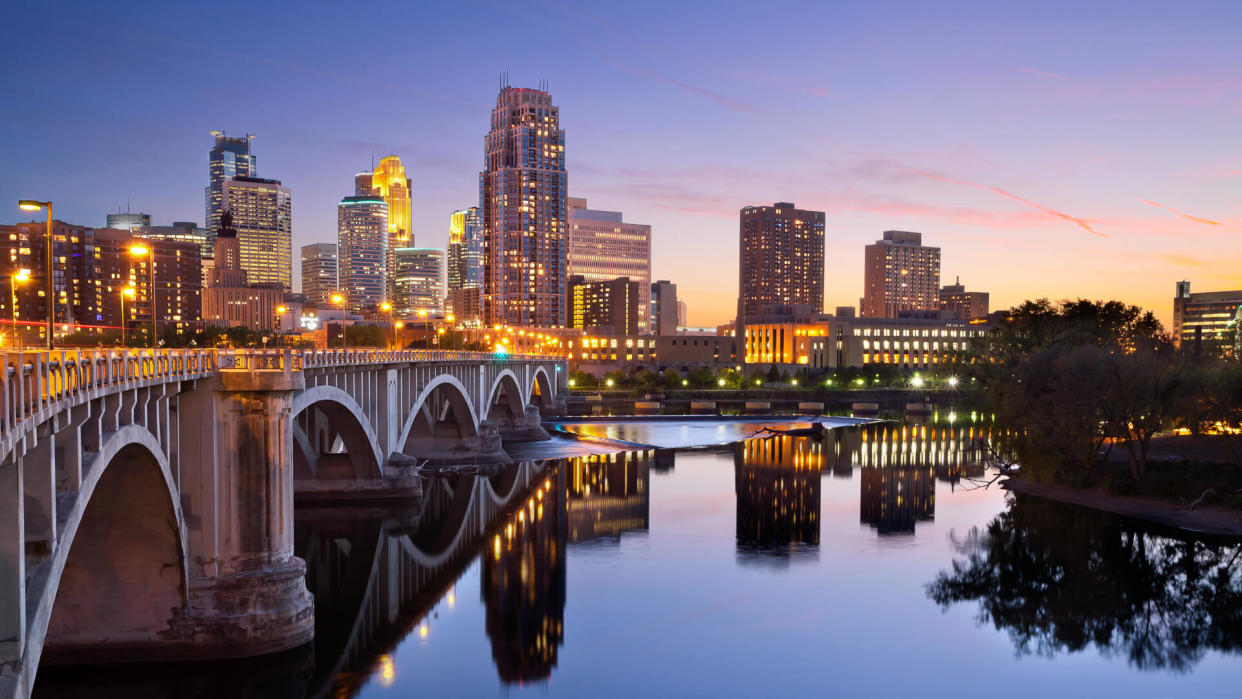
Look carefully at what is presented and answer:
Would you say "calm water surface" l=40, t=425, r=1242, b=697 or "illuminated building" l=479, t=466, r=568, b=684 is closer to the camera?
"calm water surface" l=40, t=425, r=1242, b=697

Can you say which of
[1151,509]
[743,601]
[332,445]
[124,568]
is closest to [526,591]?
[743,601]

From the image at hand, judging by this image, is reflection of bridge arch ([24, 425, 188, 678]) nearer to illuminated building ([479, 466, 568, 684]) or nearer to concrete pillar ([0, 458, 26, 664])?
concrete pillar ([0, 458, 26, 664])

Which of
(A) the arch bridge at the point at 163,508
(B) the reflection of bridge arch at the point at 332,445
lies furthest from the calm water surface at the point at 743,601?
(B) the reflection of bridge arch at the point at 332,445

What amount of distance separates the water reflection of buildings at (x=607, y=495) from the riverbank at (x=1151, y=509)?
25.0 m

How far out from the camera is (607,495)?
203 ft

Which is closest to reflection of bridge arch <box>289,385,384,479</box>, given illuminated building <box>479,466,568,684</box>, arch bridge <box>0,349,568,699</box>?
illuminated building <box>479,466,568,684</box>

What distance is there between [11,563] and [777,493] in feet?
175

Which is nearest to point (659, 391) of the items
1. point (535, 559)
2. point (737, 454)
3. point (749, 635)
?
point (737, 454)

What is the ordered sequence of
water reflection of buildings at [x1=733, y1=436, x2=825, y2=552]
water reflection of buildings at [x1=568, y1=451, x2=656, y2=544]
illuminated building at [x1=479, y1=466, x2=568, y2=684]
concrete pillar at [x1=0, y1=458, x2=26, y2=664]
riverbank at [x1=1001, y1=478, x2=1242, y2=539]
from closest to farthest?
concrete pillar at [x1=0, y1=458, x2=26, y2=664] < illuminated building at [x1=479, y1=466, x2=568, y2=684] < riverbank at [x1=1001, y1=478, x2=1242, y2=539] < water reflection of buildings at [x1=733, y1=436, x2=825, y2=552] < water reflection of buildings at [x1=568, y1=451, x2=656, y2=544]

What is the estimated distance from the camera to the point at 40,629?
50.9 ft

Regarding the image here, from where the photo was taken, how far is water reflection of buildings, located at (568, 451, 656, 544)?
52.0 metres

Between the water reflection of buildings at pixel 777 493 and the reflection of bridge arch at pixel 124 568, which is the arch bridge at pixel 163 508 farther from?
the water reflection of buildings at pixel 777 493

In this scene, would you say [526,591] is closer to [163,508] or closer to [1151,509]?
[163,508]

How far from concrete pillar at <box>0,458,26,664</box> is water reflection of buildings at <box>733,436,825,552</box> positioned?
1420 inches
